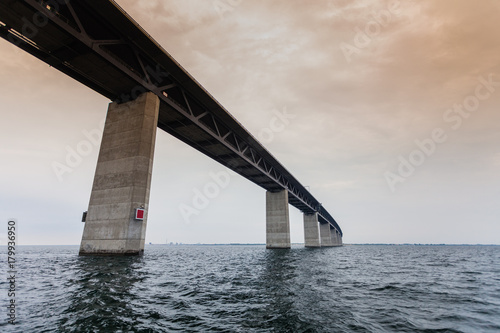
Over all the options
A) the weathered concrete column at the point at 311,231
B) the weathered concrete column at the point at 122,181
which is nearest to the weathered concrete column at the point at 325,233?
the weathered concrete column at the point at 311,231

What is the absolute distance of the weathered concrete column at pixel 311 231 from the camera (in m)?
67.1

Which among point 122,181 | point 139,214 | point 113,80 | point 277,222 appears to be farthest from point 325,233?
point 113,80

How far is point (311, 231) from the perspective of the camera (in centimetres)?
6850

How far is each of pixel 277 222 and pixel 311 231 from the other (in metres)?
27.0

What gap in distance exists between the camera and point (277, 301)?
6207mm

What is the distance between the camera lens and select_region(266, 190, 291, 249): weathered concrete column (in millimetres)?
44781

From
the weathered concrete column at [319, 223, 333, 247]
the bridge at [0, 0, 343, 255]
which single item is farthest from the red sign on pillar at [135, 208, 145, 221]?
the weathered concrete column at [319, 223, 333, 247]

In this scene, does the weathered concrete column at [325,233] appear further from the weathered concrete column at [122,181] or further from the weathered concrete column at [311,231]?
the weathered concrete column at [122,181]

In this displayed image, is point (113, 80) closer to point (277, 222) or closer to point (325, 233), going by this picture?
point (277, 222)

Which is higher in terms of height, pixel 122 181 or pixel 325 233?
pixel 122 181

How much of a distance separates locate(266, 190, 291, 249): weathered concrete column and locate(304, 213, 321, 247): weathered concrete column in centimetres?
2571

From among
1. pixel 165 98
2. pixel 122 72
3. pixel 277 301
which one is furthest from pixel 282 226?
pixel 277 301

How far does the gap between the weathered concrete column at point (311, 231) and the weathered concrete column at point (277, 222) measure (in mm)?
25706

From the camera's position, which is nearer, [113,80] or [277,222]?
[113,80]
